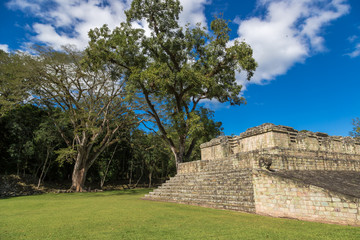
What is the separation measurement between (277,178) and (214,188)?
3.63m

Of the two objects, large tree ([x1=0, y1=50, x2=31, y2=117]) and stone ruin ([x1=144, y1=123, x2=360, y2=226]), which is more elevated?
large tree ([x1=0, y1=50, x2=31, y2=117])

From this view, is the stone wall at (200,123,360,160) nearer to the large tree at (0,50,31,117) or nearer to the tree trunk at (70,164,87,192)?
the tree trunk at (70,164,87,192)

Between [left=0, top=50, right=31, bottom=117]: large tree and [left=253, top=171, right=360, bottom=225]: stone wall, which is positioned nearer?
[left=253, top=171, right=360, bottom=225]: stone wall

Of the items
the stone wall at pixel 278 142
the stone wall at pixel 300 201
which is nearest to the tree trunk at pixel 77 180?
the stone wall at pixel 278 142

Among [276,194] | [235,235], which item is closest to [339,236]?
[235,235]

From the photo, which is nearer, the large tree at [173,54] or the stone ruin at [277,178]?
the stone ruin at [277,178]

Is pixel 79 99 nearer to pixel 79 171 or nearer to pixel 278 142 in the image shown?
pixel 79 171

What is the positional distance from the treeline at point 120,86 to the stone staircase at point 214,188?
358 centimetres

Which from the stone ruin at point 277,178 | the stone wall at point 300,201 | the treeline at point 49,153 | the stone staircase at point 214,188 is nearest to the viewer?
the stone wall at point 300,201

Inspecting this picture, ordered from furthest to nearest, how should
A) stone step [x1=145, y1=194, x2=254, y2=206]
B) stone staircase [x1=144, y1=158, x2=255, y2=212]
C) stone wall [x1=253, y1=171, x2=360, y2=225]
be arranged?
stone staircase [x1=144, y1=158, x2=255, y2=212]
stone step [x1=145, y1=194, x2=254, y2=206]
stone wall [x1=253, y1=171, x2=360, y2=225]

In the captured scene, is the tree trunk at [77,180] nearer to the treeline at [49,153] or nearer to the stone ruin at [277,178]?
the treeline at [49,153]

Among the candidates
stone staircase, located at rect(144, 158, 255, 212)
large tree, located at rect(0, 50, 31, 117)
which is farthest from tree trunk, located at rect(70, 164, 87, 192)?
stone staircase, located at rect(144, 158, 255, 212)

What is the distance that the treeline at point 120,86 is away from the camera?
53.1 feet

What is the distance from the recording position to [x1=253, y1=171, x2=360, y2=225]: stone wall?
18.2 ft
